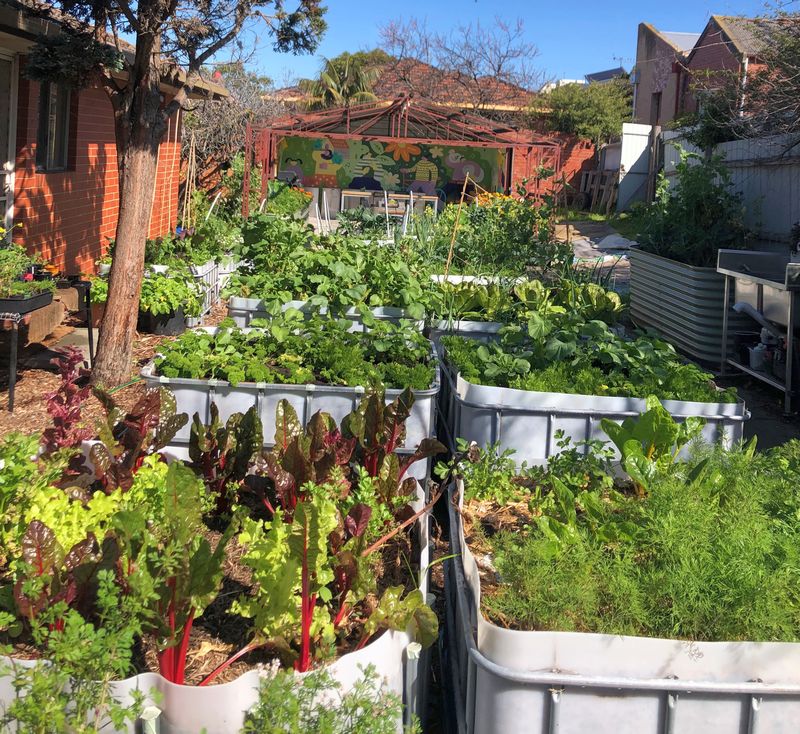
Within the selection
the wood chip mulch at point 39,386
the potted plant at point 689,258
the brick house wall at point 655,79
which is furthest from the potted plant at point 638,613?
the brick house wall at point 655,79

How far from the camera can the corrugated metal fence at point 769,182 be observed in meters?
9.85

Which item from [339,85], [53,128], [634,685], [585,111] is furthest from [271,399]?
[339,85]

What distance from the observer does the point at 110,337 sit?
7301 millimetres

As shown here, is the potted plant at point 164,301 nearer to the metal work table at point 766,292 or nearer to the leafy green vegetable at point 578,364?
the leafy green vegetable at point 578,364

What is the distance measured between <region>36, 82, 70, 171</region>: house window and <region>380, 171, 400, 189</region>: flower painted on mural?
530 inches

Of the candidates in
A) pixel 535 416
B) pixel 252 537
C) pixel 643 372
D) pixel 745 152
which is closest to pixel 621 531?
pixel 252 537

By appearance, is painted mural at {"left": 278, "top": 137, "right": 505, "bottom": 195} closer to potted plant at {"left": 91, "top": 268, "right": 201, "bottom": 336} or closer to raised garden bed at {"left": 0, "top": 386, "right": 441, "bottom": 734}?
potted plant at {"left": 91, "top": 268, "right": 201, "bottom": 336}

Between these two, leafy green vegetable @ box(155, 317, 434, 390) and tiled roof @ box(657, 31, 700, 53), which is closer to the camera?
leafy green vegetable @ box(155, 317, 434, 390)

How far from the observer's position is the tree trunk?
7.18 m

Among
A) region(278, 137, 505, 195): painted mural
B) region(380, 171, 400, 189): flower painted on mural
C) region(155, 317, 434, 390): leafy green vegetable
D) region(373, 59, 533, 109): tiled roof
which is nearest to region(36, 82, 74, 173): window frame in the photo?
region(155, 317, 434, 390): leafy green vegetable

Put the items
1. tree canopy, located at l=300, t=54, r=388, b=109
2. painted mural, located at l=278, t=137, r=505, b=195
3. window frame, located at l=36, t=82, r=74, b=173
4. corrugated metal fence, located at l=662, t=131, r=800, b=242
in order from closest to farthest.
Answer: corrugated metal fence, located at l=662, t=131, r=800, b=242
window frame, located at l=36, t=82, r=74, b=173
painted mural, located at l=278, t=137, r=505, b=195
tree canopy, located at l=300, t=54, r=388, b=109

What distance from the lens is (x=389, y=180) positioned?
24219mm

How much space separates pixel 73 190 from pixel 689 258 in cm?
726

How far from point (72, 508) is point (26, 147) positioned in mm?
7379
